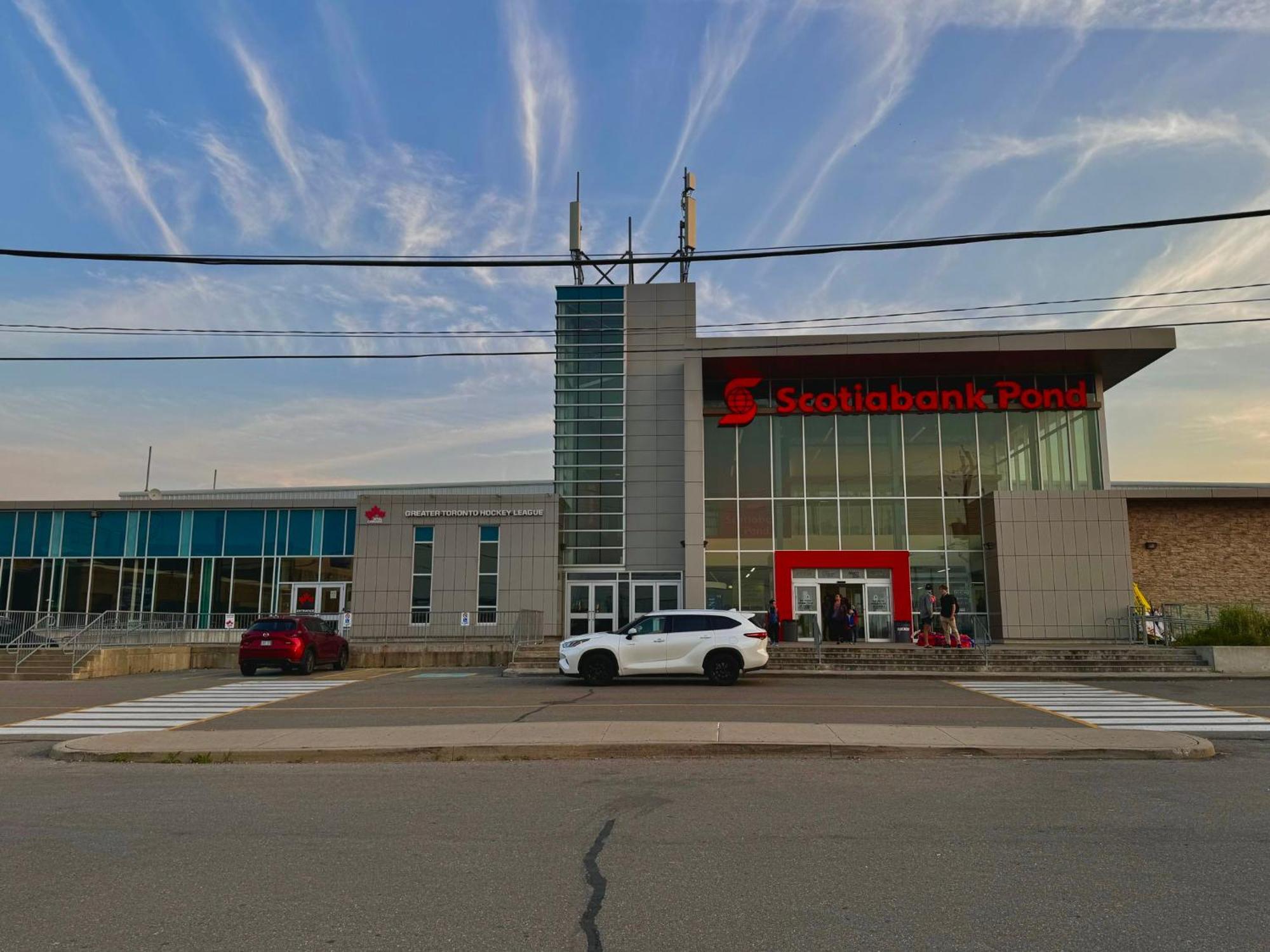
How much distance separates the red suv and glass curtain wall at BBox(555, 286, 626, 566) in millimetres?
11408

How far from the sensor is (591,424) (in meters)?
37.1

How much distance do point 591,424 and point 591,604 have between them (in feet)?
22.9

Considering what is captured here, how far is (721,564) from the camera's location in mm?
34562

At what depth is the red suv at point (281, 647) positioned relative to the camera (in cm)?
2575

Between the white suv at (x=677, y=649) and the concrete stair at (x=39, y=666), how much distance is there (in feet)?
49.1

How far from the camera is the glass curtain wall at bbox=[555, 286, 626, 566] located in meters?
36.4

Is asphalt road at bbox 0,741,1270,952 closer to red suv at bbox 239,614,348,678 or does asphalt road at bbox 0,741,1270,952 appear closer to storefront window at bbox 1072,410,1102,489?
red suv at bbox 239,614,348,678

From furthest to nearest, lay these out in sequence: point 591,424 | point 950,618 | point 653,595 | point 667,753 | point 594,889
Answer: point 591,424 → point 653,595 → point 950,618 → point 667,753 → point 594,889

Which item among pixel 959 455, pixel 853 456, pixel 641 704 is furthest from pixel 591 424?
pixel 641 704

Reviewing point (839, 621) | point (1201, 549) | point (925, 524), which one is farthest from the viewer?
point (925, 524)

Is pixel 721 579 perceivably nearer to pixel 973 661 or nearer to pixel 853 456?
pixel 853 456

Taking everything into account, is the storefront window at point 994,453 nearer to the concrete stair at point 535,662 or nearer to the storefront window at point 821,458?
the storefront window at point 821,458

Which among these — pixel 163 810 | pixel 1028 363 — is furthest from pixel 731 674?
pixel 1028 363

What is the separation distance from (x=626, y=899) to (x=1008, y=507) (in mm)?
30098
